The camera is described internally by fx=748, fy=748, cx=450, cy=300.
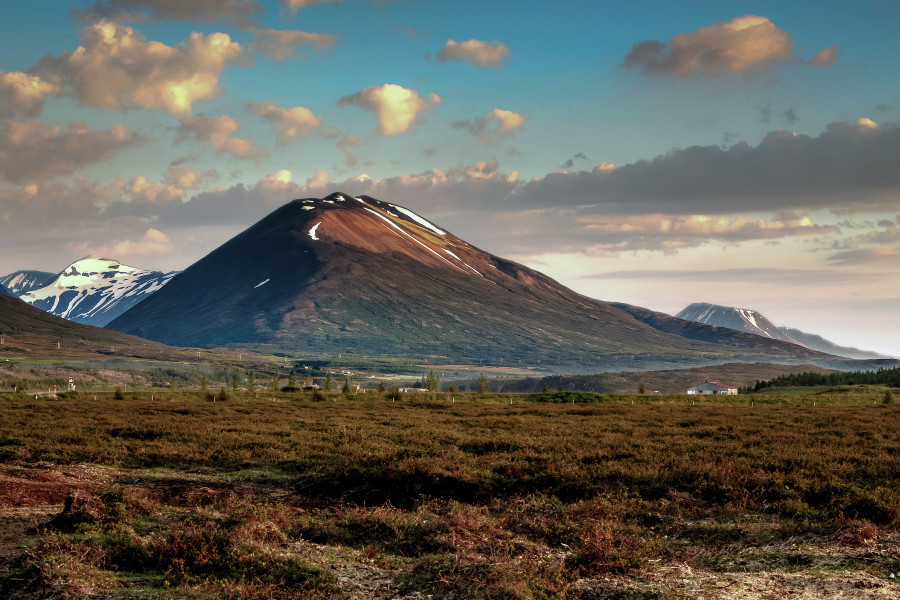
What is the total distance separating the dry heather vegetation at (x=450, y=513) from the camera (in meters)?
16.4

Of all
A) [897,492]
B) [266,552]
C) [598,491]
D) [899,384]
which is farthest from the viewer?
[899,384]

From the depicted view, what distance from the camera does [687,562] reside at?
60.7 feet

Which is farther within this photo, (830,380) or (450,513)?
(830,380)

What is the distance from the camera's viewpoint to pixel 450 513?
2319cm

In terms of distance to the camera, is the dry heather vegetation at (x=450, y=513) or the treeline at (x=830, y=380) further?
the treeline at (x=830, y=380)

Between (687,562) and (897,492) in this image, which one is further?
(897,492)

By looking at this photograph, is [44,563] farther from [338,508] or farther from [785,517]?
[785,517]

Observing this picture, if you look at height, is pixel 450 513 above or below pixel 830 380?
below

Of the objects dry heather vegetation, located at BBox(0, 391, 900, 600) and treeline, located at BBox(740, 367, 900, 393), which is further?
treeline, located at BBox(740, 367, 900, 393)

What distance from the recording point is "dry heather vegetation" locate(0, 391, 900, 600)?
53.7 feet

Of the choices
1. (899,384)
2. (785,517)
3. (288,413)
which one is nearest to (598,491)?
(785,517)

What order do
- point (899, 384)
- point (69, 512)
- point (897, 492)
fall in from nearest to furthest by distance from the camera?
point (69, 512)
point (897, 492)
point (899, 384)

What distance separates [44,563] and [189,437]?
1115 inches

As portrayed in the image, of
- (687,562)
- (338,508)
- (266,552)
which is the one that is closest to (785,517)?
(687,562)
